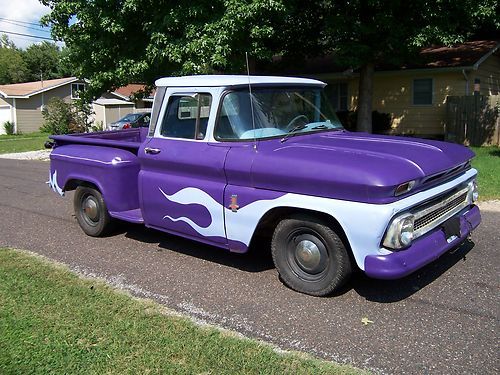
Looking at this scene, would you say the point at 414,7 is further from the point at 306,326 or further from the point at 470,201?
the point at 306,326

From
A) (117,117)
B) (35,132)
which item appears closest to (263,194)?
(117,117)

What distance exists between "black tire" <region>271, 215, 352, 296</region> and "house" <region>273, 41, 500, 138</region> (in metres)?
15.5

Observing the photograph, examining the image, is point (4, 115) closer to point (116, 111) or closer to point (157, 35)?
point (116, 111)

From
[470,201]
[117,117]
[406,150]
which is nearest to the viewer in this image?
[406,150]

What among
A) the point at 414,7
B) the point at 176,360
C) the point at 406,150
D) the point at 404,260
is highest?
the point at 414,7

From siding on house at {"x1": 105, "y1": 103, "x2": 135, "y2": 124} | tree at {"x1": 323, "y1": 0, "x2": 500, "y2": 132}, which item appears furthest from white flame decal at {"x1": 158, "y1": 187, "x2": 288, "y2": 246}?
siding on house at {"x1": 105, "y1": 103, "x2": 135, "y2": 124}

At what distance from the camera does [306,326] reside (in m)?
3.94

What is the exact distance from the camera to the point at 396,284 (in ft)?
15.5

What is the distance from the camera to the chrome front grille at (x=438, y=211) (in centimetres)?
415

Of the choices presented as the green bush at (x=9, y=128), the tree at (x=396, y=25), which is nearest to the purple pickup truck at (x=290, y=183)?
the tree at (x=396, y=25)

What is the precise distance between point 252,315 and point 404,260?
1303mm

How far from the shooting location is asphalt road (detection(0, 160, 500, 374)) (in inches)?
139

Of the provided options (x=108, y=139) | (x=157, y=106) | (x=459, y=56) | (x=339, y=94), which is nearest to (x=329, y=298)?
(x=157, y=106)

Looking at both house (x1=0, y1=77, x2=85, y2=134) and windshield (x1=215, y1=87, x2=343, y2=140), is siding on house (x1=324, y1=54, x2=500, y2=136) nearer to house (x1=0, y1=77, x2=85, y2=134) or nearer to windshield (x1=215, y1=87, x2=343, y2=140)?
windshield (x1=215, y1=87, x2=343, y2=140)
